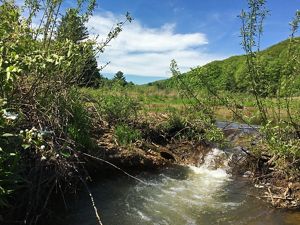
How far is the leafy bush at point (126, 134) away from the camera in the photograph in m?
10.9

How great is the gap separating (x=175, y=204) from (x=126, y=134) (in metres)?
3.03

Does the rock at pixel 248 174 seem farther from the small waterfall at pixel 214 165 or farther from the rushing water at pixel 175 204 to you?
the small waterfall at pixel 214 165

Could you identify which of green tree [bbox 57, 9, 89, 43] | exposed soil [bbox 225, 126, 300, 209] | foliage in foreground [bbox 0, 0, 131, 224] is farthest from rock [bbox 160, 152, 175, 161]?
green tree [bbox 57, 9, 89, 43]

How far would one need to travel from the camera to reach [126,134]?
11125mm

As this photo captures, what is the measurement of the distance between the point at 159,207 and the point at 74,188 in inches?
66.7

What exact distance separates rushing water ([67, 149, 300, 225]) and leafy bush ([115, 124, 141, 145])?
3.48 ft

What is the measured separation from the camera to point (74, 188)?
7.93 m

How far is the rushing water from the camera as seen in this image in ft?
25.4

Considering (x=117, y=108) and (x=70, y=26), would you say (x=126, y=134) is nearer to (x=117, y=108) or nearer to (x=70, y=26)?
(x=117, y=108)

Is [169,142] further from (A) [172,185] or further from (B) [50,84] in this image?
(B) [50,84]

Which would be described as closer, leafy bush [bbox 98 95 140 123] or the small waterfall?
the small waterfall

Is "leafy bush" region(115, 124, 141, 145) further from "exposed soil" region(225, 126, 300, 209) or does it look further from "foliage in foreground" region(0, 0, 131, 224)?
"exposed soil" region(225, 126, 300, 209)

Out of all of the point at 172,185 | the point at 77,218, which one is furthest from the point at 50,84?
the point at 172,185

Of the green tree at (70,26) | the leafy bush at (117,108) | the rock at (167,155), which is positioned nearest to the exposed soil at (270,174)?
the rock at (167,155)
